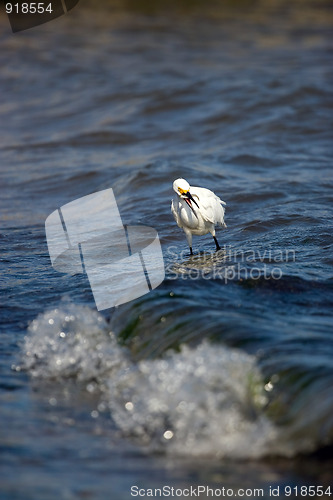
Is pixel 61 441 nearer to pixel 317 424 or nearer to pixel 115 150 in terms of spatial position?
pixel 317 424

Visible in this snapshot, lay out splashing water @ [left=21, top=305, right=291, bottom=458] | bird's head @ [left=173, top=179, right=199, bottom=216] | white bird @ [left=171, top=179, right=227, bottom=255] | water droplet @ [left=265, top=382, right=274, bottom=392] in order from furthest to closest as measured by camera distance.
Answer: white bird @ [left=171, top=179, right=227, bottom=255] < bird's head @ [left=173, top=179, right=199, bottom=216] < water droplet @ [left=265, top=382, right=274, bottom=392] < splashing water @ [left=21, top=305, right=291, bottom=458]

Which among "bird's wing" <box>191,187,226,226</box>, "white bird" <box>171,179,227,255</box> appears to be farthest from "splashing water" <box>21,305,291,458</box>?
"bird's wing" <box>191,187,226,226</box>

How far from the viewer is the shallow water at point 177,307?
353cm

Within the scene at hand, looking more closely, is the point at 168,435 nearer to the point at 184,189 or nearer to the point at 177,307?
the point at 177,307

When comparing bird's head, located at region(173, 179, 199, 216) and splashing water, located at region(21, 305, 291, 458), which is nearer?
splashing water, located at region(21, 305, 291, 458)

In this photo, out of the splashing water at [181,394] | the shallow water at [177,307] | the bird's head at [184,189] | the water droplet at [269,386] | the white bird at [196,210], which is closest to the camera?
the shallow water at [177,307]

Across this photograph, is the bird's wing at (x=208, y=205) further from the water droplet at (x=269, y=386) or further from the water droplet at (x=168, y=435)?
the water droplet at (x=168, y=435)

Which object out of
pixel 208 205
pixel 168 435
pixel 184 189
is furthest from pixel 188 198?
pixel 168 435

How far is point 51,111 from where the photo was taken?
15.3m

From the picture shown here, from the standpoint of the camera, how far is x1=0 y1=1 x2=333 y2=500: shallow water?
3.53 meters

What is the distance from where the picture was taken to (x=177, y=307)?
4973mm

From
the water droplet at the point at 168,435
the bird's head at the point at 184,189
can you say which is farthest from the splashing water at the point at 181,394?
the bird's head at the point at 184,189

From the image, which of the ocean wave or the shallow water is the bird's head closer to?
the shallow water

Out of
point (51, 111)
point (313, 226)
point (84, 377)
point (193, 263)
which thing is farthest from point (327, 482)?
point (51, 111)
